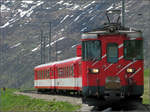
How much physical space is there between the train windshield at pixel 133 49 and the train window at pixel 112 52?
16.7 inches

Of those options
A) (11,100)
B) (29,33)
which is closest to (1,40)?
(29,33)

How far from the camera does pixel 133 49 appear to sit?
23031 millimetres

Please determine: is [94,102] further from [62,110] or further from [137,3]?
[137,3]

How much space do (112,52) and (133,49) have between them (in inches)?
37.0

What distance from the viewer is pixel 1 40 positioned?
188 meters

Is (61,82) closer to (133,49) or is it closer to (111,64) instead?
(133,49)

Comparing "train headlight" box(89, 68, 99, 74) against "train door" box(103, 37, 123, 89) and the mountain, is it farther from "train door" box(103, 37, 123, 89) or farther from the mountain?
the mountain

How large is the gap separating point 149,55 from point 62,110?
105111mm

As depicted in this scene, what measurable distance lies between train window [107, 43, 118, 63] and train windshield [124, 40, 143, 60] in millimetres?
425

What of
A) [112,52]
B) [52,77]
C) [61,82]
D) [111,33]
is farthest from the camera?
[52,77]

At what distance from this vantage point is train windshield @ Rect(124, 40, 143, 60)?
75.0ft

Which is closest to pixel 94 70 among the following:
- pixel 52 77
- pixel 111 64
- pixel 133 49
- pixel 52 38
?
pixel 111 64

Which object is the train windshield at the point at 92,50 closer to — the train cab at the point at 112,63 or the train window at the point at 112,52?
the train cab at the point at 112,63

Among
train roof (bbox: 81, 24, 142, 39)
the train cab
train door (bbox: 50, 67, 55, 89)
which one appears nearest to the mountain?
train door (bbox: 50, 67, 55, 89)
